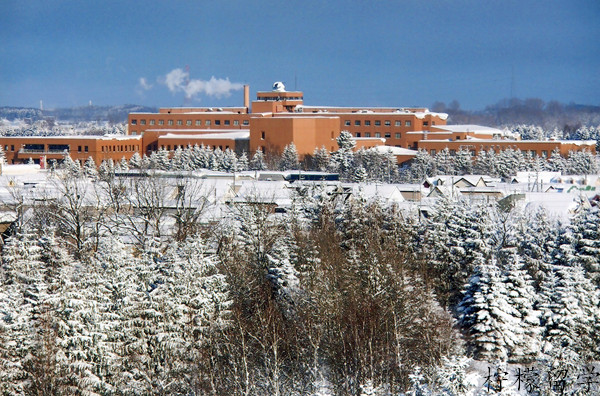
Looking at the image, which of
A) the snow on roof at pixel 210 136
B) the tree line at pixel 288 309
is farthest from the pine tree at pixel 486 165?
the tree line at pixel 288 309

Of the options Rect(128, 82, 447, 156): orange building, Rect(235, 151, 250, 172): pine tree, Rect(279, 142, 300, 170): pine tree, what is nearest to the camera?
Rect(235, 151, 250, 172): pine tree

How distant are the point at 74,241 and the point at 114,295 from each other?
11.4 meters

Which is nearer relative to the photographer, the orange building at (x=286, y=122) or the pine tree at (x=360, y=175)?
the pine tree at (x=360, y=175)

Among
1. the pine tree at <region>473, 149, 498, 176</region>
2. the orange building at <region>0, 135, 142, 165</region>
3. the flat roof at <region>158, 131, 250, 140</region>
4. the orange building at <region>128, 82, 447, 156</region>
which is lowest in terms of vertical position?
the pine tree at <region>473, 149, 498, 176</region>

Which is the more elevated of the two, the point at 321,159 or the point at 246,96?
the point at 246,96

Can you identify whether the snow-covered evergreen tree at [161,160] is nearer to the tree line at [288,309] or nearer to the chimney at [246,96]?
the chimney at [246,96]

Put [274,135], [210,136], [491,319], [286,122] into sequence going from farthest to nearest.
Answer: [210,136]
[274,135]
[286,122]
[491,319]

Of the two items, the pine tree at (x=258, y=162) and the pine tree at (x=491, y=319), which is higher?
the pine tree at (x=258, y=162)

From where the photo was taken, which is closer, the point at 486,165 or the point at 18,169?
the point at 18,169

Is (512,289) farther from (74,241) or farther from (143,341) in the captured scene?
(74,241)

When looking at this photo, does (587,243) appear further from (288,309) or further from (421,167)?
(421,167)

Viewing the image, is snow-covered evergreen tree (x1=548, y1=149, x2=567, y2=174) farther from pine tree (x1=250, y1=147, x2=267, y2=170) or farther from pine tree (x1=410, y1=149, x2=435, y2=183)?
pine tree (x1=250, y1=147, x2=267, y2=170)

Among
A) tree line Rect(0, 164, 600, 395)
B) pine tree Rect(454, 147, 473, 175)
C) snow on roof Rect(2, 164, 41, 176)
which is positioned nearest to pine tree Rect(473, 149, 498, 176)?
pine tree Rect(454, 147, 473, 175)

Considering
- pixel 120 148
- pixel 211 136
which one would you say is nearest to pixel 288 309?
pixel 211 136
